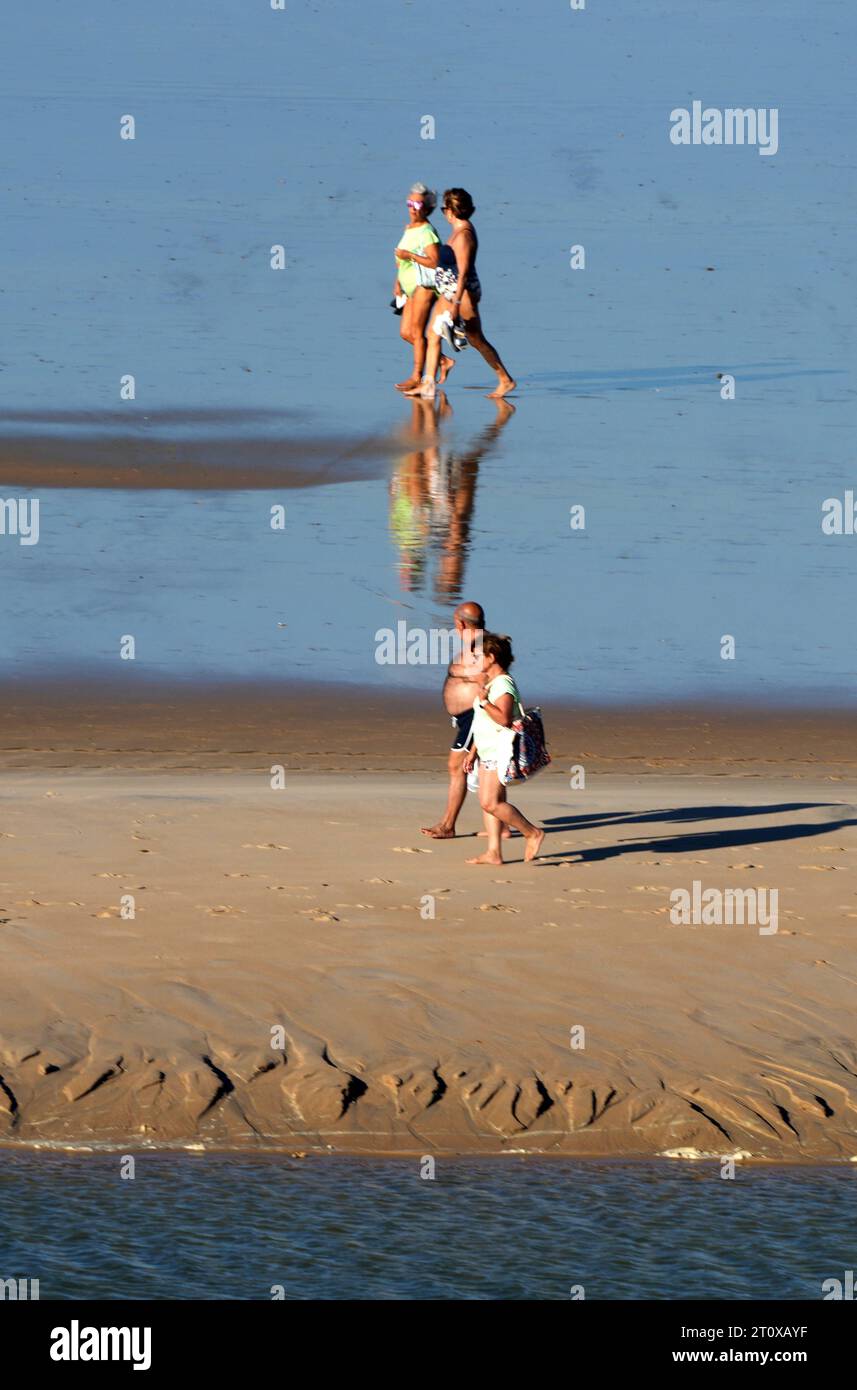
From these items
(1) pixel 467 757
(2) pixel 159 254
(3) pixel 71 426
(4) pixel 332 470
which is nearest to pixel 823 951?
(1) pixel 467 757

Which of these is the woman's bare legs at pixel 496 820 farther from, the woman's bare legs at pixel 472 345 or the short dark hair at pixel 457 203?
the woman's bare legs at pixel 472 345

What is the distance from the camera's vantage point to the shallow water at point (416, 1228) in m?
6.92

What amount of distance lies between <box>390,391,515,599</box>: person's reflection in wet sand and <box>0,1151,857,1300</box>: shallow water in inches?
324

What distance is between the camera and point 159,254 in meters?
27.2

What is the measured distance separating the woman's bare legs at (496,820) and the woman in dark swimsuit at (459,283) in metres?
9.02

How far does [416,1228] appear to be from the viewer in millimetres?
7203

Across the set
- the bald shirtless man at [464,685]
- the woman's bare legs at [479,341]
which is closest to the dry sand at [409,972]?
the bald shirtless man at [464,685]

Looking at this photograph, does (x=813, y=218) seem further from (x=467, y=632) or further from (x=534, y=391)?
(x=467, y=632)

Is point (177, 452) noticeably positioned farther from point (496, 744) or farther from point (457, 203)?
point (496, 744)

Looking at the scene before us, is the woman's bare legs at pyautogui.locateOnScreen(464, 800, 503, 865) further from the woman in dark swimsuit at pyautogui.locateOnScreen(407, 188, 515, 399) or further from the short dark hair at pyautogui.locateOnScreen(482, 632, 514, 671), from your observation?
the woman in dark swimsuit at pyautogui.locateOnScreen(407, 188, 515, 399)

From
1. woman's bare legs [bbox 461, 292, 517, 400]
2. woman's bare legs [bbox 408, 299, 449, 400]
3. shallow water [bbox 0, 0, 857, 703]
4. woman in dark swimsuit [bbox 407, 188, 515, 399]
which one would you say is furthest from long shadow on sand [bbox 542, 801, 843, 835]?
woman's bare legs [bbox 408, 299, 449, 400]

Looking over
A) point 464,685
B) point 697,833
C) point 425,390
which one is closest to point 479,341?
point 425,390

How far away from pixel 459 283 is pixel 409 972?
1137 centimetres

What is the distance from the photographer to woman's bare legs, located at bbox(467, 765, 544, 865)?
10.4 metres
